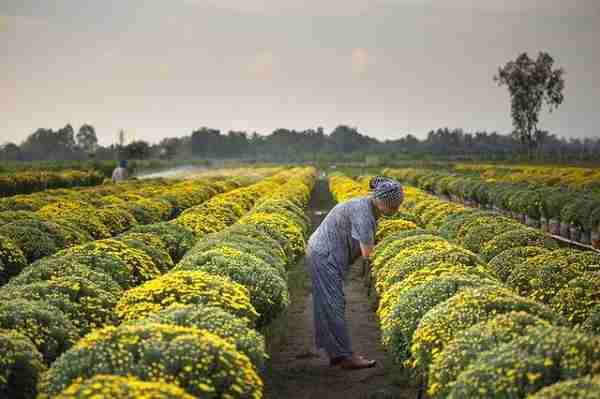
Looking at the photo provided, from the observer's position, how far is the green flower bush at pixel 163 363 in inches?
173

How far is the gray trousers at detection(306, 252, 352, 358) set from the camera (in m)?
8.16

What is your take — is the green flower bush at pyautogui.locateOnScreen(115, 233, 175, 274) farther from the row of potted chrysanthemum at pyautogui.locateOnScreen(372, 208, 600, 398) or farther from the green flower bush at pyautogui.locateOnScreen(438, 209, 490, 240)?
the green flower bush at pyautogui.locateOnScreen(438, 209, 490, 240)

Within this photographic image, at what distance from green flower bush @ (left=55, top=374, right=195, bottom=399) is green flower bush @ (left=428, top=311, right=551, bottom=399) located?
216cm

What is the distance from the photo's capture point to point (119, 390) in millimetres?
3752

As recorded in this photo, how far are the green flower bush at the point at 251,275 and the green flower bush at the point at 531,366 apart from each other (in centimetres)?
360

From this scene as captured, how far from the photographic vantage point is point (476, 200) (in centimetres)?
3177

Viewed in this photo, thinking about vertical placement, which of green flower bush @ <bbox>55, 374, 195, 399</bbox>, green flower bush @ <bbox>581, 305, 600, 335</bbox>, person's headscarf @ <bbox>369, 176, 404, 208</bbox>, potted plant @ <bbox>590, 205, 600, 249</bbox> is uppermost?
person's headscarf @ <bbox>369, 176, 404, 208</bbox>

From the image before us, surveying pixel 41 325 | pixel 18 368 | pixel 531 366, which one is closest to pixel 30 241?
pixel 41 325

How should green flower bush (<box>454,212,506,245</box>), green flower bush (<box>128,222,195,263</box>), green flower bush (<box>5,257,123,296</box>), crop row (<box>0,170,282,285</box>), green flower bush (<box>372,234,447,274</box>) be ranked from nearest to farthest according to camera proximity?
green flower bush (<box>5,257,123,296</box>) < green flower bush (<box>372,234,447,274</box>) < crop row (<box>0,170,282,285</box>) < green flower bush (<box>128,222,195,263</box>) < green flower bush (<box>454,212,506,245</box>)

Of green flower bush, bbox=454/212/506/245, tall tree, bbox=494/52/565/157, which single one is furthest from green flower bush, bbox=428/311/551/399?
tall tree, bbox=494/52/565/157

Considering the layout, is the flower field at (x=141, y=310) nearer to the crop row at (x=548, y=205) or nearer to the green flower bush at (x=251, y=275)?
the green flower bush at (x=251, y=275)

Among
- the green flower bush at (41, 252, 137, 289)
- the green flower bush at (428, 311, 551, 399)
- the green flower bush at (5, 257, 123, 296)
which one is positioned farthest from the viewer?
the green flower bush at (41, 252, 137, 289)

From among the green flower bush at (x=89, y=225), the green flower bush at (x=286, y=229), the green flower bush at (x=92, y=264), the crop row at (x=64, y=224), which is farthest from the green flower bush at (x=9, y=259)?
the green flower bush at (x=286, y=229)

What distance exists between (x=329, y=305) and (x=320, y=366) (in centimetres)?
103
